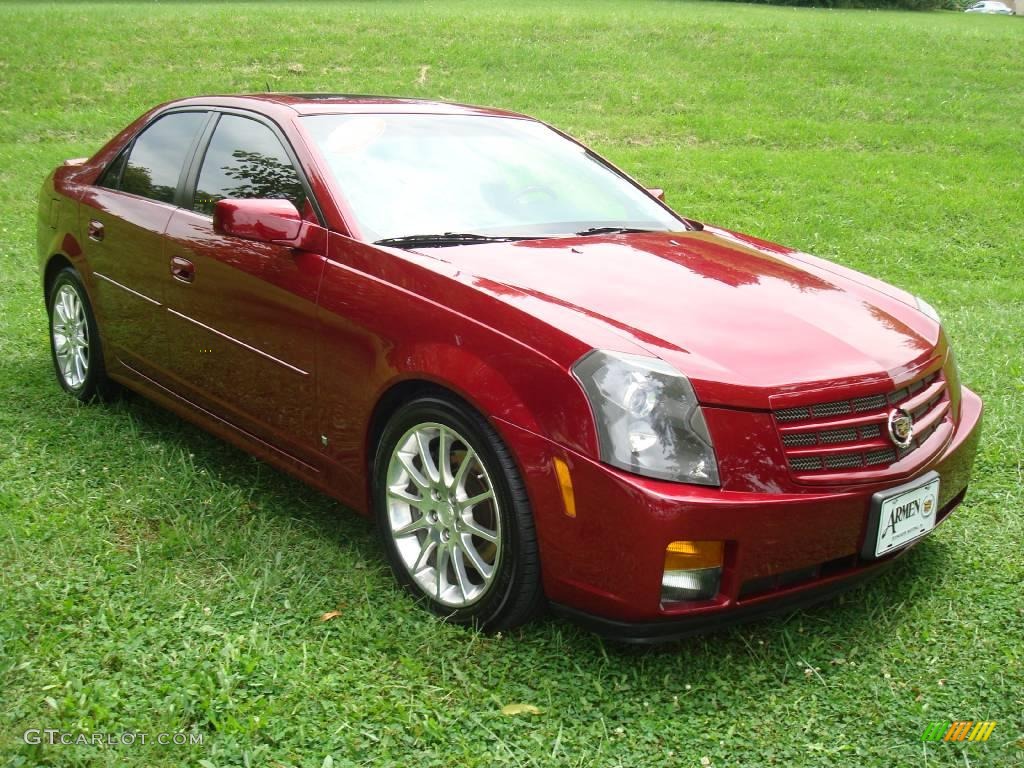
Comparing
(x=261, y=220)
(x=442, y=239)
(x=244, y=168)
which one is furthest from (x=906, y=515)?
(x=244, y=168)

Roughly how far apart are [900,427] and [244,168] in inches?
104

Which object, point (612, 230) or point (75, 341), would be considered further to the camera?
point (75, 341)

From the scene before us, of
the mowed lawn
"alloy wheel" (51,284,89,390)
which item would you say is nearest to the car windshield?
the mowed lawn

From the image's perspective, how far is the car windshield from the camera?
372 centimetres

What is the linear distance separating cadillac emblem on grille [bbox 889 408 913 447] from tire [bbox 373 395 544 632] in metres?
1.07

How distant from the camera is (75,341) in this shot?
17.4 feet

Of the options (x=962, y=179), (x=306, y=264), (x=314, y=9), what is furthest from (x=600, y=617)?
(x=314, y=9)

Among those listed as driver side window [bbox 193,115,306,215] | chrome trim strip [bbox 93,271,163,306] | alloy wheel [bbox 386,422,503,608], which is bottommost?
alloy wheel [bbox 386,422,503,608]

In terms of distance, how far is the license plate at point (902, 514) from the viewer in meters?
2.95

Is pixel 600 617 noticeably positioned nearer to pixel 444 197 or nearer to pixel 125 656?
pixel 125 656

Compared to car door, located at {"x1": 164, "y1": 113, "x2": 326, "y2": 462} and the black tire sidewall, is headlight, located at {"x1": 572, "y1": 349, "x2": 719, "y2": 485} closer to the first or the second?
car door, located at {"x1": 164, "y1": 113, "x2": 326, "y2": 462}

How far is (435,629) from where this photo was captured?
3.22 m

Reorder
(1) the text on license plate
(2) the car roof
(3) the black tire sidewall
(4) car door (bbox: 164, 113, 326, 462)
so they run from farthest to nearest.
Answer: (3) the black tire sidewall → (2) the car roof → (4) car door (bbox: 164, 113, 326, 462) → (1) the text on license plate

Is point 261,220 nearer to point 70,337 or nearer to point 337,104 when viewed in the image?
point 337,104
